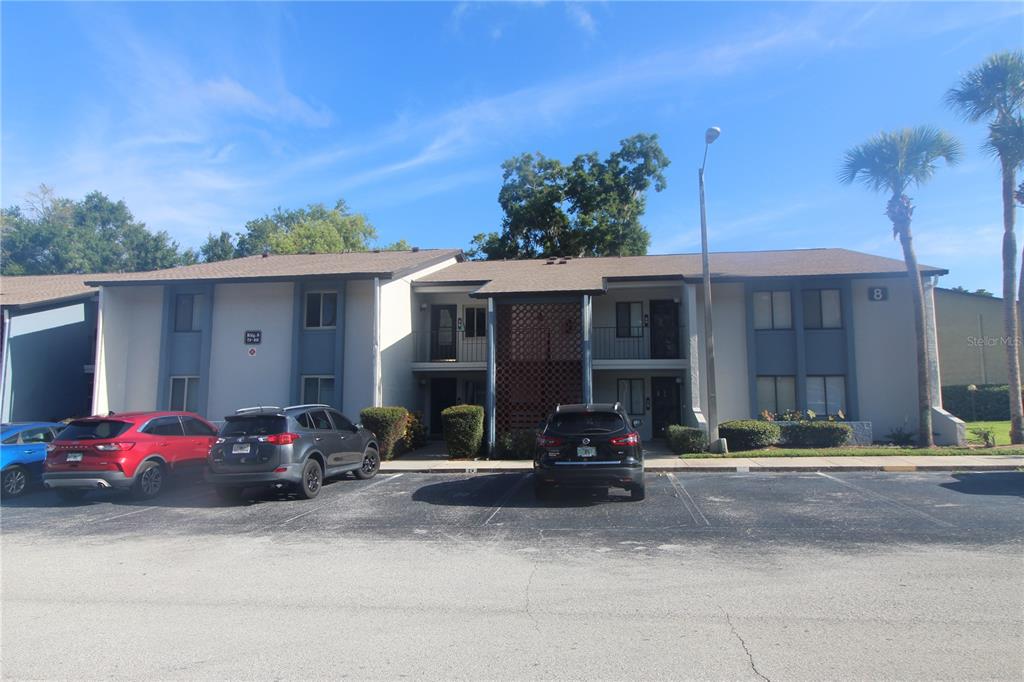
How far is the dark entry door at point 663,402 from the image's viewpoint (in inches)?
841

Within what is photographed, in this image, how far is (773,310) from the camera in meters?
19.2

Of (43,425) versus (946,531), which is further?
(43,425)

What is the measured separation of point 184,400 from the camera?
64.3 ft

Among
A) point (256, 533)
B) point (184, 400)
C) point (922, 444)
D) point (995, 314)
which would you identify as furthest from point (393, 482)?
point (995, 314)

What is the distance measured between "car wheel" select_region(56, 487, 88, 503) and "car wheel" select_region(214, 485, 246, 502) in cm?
234

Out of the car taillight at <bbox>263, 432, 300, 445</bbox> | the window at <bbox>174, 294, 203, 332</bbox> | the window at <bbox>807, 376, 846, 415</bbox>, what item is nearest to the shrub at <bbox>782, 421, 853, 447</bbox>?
the window at <bbox>807, 376, 846, 415</bbox>

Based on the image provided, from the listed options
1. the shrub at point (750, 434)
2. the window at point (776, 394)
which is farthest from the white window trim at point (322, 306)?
the window at point (776, 394)

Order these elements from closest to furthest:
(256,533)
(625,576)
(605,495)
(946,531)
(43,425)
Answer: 1. (625,576)
2. (946,531)
3. (256,533)
4. (605,495)
5. (43,425)

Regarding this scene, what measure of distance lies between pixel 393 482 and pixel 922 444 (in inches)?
551

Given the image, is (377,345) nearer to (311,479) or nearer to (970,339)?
(311,479)

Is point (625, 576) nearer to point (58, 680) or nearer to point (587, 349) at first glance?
point (58, 680)

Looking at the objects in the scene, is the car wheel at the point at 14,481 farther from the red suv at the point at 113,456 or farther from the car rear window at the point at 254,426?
the car rear window at the point at 254,426

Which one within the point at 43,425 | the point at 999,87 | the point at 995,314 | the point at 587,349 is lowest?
the point at 43,425

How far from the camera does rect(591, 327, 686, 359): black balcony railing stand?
21.0 m
